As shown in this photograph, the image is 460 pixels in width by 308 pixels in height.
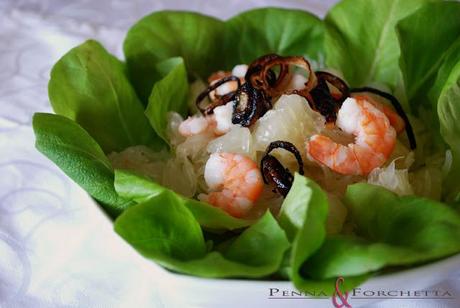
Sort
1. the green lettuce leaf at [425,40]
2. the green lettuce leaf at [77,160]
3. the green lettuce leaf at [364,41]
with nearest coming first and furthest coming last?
1. the green lettuce leaf at [77,160]
2. the green lettuce leaf at [425,40]
3. the green lettuce leaf at [364,41]

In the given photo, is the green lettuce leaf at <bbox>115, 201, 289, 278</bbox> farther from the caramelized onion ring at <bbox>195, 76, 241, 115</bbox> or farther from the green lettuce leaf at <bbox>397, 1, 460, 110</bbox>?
the green lettuce leaf at <bbox>397, 1, 460, 110</bbox>

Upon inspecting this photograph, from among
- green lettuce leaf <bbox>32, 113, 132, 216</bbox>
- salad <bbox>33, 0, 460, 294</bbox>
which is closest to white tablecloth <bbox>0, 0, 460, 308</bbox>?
green lettuce leaf <bbox>32, 113, 132, 216</bbox>

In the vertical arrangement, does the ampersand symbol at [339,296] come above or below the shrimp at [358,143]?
below

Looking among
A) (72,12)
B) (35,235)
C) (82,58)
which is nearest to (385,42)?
(82,58)

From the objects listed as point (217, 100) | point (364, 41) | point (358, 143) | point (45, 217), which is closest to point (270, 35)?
point (364, 41)

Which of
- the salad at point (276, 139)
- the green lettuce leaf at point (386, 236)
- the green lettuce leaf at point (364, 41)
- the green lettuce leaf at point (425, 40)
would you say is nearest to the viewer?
the green lettuce leaf at point (386, 236)

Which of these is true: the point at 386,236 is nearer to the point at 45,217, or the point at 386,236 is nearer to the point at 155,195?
the point at 155,195

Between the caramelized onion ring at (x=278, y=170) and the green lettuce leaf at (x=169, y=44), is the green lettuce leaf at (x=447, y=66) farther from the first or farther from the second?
the green lettuce leaf at (x=169, y=44)

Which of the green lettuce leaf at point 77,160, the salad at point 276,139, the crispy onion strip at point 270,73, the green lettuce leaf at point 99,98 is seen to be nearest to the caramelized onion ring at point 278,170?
the salad at point 276,139
